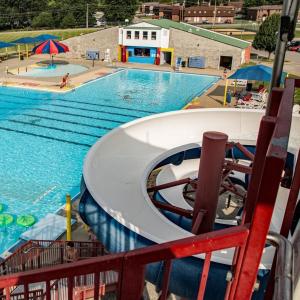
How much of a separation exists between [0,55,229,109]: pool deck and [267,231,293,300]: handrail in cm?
2142

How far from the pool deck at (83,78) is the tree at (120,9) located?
35.9 m

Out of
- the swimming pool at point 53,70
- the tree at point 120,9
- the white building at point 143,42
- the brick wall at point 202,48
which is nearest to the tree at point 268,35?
the brick wall at point 202,48

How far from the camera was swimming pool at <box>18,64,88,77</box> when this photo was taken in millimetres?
32125

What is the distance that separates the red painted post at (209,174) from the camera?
6.26m

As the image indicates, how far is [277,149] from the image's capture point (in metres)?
1.59

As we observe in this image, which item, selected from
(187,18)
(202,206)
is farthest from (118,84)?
(187,18)

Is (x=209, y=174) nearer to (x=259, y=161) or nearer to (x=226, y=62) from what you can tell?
(x=259, y=161)

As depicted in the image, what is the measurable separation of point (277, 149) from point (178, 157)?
362 inches

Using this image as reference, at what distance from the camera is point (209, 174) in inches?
251

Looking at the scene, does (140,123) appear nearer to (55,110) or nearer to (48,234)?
(48,234)

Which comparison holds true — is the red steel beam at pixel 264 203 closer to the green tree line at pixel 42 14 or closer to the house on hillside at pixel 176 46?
the house on hillside at pixel 176 46

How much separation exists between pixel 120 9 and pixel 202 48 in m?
41.3

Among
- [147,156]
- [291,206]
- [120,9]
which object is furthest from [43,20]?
[291,206]

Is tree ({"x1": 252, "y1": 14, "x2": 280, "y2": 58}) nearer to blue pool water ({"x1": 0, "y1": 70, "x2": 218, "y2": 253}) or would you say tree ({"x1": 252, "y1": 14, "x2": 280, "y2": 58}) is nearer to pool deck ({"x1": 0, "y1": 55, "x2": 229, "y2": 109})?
pool deck ({"x1": 0, "y1": 55, "x2": 229, "y2": 109})
